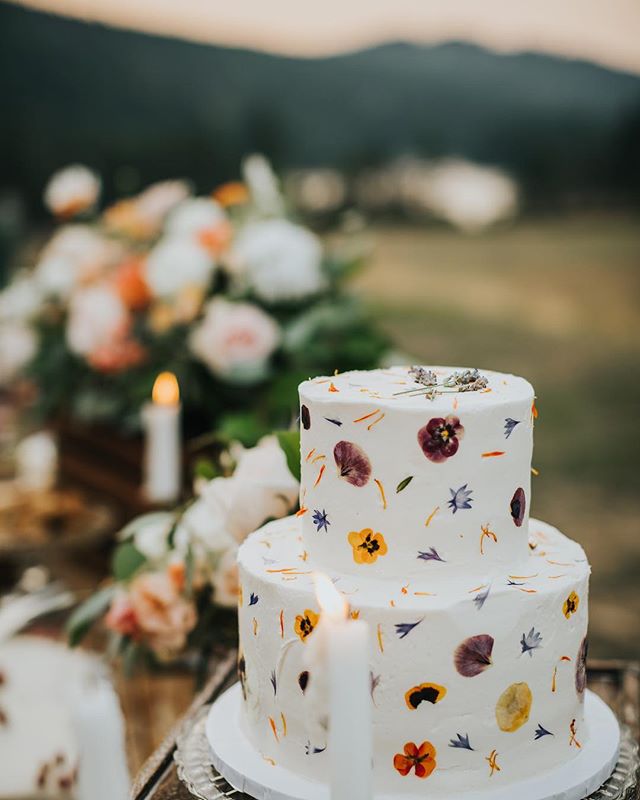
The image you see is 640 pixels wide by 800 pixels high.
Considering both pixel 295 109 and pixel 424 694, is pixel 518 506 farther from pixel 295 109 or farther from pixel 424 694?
pixel 295 109

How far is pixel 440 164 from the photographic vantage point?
4.43m

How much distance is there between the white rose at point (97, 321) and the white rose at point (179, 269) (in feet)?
0.43

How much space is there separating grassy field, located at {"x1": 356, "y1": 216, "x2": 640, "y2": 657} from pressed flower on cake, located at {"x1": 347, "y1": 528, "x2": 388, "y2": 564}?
296 cm

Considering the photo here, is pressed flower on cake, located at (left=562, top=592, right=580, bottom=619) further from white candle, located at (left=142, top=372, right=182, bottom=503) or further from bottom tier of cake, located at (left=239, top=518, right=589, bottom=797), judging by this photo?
white candle, located at (left=142, top=372, right=182, bottom=503)

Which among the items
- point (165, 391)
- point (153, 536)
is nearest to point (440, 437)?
point (153, 536)

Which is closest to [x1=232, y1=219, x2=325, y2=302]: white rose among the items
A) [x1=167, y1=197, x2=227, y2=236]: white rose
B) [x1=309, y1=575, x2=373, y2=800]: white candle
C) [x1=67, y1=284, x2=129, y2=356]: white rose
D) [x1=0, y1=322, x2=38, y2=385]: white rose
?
[x1=167, y1=197, x2=227, y2=236]: white rose

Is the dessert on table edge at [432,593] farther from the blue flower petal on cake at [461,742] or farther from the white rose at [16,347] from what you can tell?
the white rose at [16,347]

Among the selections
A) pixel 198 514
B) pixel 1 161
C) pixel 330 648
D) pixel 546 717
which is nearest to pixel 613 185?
pixel 1 161

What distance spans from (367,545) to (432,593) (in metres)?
0.08

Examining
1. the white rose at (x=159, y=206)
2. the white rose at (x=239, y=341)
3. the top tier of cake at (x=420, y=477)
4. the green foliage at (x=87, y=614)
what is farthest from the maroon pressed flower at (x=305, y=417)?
the white rose at (x=159, y=206)

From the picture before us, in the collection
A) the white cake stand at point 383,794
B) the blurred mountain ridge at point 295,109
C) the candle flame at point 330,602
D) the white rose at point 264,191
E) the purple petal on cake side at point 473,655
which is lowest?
the white cake stand at point 383,794

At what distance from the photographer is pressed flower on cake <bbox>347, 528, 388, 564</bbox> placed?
3.42ft

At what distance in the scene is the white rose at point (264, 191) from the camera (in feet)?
8.47

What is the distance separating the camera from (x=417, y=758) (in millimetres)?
1020
